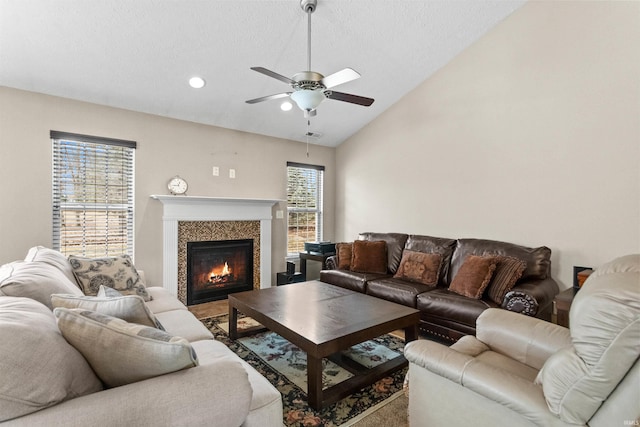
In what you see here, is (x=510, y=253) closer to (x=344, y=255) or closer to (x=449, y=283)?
(x=449, y=283)

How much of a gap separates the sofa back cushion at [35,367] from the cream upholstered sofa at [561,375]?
1396mm

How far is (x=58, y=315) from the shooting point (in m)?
1.11

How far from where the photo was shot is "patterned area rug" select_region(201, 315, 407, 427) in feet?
6.31

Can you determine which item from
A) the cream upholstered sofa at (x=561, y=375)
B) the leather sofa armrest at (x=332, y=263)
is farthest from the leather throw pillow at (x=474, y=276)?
the leather sofa armrest at (x=332, y=263)

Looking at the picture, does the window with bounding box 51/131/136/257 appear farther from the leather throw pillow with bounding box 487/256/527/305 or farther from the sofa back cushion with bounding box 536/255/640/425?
the sofa back cushion with bounding box 536/255/640/425

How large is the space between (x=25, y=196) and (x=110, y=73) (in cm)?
155

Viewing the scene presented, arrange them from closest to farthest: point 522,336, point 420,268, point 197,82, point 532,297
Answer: point 522,336
point 532,297
point 197,82
point 420,268

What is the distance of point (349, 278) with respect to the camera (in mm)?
3871

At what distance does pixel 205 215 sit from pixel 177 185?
0.53 m

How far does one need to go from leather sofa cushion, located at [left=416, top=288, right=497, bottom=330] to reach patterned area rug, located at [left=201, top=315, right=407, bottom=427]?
0.44 meters

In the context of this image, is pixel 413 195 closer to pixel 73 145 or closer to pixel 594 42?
pixel 594 42

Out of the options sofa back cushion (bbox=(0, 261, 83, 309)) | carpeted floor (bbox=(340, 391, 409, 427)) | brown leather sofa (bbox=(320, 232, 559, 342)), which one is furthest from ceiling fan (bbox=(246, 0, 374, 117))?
carpeted floor (bbox=(340, 391, 409, 427))

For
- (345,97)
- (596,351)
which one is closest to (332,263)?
(345,97)

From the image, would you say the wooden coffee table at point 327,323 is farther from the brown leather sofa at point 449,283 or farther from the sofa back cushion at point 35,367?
the sofa back cushion at point 35,367
